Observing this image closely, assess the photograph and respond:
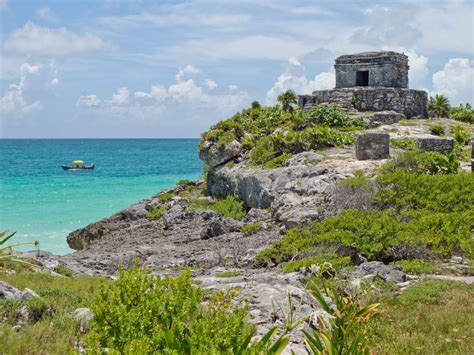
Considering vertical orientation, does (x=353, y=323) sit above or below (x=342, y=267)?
above

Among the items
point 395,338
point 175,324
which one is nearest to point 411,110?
point 395,338

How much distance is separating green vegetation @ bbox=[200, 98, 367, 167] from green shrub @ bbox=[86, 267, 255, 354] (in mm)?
16362

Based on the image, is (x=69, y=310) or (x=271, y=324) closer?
(x=271, y=324)

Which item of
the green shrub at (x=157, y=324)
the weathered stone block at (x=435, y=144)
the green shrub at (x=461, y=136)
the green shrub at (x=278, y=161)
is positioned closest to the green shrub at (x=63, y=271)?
Answer: the green shrub at (x=157, y=324)

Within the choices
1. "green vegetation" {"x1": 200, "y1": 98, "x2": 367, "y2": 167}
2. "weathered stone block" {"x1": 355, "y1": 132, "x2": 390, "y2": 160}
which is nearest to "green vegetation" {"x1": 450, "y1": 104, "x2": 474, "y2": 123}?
"green vegetation" {"x1": 200, "y1": 98, "x2": 367, "y2": 167}

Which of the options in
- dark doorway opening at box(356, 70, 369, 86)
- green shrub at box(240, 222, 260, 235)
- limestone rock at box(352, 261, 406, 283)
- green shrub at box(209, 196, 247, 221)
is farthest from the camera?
dark doorway opening at box(356, 70, 369, 86)

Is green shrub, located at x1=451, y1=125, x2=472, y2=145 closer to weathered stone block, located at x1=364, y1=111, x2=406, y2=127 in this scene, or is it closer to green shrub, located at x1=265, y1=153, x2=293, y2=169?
weathered stone block, located at x1=364, y1=111, x2=406, y2=127

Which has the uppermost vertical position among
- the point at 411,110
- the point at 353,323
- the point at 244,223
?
the point at 411,110

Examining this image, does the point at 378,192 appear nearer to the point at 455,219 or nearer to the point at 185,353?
the point at 455,219

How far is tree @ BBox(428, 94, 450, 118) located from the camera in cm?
3475

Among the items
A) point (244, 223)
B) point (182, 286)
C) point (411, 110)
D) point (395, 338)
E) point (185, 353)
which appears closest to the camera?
point (185, 353)

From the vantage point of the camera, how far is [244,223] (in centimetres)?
1873

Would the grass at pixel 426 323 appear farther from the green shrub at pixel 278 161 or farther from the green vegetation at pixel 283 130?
the green vegetation at pixel 283 130

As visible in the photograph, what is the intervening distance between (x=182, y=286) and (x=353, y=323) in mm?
1883
